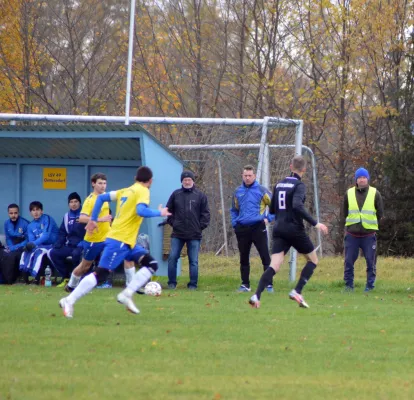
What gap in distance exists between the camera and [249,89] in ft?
91.5

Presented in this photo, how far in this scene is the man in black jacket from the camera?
15562 mm

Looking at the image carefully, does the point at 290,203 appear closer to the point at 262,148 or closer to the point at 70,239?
the point at 262,148

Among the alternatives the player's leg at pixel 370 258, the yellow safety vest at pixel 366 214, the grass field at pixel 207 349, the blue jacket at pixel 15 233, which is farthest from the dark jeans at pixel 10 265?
the player's leg at pixel 370 258

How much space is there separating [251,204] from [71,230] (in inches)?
134

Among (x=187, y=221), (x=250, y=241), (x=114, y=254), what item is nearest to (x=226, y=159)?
(x=187, y=221)

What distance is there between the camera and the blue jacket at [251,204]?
49.4 feet

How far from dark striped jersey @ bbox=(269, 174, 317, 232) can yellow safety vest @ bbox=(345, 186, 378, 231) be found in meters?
3.85

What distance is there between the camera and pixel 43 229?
16.8 meters

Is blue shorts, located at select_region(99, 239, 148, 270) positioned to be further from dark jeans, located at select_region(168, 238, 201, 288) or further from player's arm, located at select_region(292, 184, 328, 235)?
dark jeans, located at select_region(168, 238, 201, 288)

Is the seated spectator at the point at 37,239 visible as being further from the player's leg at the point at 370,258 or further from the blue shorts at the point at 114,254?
the blue shorts at the point at 114,254

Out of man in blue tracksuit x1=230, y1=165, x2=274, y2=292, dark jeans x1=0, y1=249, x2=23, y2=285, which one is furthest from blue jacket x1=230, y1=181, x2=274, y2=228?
dark jeans x1=0, y1=249, x2=23, y2=285

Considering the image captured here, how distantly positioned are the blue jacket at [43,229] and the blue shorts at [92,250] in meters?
2.29

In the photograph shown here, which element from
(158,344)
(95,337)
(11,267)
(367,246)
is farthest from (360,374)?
(11,267)

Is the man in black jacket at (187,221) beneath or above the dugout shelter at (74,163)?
beneath
